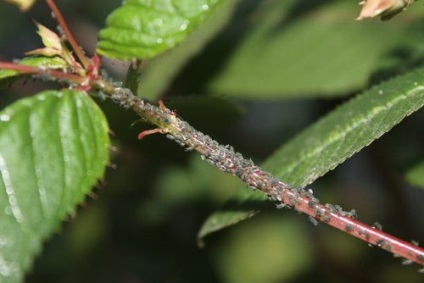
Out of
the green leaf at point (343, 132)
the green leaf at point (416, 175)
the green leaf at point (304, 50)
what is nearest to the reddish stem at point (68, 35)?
the green leaf at point (343, 132)

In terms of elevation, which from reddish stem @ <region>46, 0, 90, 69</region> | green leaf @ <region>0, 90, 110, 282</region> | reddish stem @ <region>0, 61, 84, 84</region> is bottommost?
green leaf @ <region>0, 90, 110, 282</region>

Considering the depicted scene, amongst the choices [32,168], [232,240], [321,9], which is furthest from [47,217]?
[232,240]

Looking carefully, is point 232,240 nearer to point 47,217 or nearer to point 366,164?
point 366,164

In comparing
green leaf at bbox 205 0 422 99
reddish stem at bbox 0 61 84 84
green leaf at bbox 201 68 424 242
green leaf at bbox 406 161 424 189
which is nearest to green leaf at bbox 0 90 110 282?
reddish stem at bbox 0 61 84 84

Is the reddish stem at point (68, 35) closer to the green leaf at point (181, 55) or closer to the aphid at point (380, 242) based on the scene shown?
the aphid at point (380, 242)

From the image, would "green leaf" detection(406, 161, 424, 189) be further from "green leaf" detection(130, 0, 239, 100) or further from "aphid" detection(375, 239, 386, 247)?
"green leaf" detection(130, 0, 239, 100)

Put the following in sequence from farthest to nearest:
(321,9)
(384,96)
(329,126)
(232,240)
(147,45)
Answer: (232,240)
(321,9)
(329,126)
(384,96)
(147,45)
